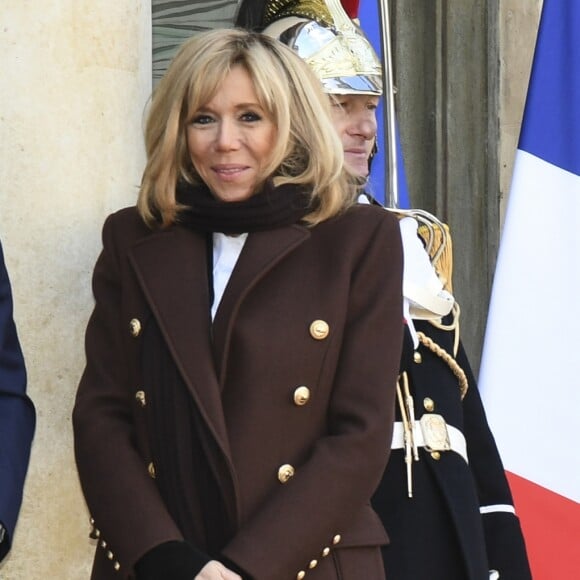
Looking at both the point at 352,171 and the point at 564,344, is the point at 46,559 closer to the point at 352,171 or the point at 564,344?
the point at 352,171

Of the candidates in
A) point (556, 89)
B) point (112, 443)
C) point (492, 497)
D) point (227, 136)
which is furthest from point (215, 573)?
point (556, 89)

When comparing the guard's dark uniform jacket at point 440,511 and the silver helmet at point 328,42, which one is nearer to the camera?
the guard's dark uniform jacket at point 440,511

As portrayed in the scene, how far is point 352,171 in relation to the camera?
358 cm

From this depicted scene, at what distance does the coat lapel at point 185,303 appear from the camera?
3.17 meters

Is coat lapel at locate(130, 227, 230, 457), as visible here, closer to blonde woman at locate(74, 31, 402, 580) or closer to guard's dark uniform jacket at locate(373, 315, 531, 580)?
blonde woman at locate(74, 31, 402, 580)

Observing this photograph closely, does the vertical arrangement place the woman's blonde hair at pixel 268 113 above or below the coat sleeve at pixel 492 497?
above

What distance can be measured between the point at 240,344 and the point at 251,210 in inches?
10.8

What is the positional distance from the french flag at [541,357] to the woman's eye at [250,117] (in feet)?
4.63

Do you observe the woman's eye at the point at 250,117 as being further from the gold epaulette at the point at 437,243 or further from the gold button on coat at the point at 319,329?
the gold epaulette at the point at 437,243

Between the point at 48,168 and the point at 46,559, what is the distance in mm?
823

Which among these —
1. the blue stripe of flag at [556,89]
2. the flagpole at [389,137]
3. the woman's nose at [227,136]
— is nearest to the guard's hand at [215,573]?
the woman's nose at [227,136]

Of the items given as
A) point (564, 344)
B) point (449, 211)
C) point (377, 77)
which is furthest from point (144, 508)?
point (449, 211)

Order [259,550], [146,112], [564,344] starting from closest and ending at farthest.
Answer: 1. [259,550]
2. [146,112]
3. [564,344]

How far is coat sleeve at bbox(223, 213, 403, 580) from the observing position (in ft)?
10.1
